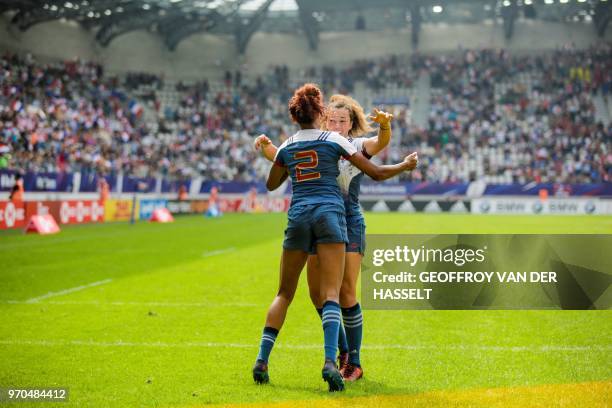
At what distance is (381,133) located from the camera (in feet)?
20.0

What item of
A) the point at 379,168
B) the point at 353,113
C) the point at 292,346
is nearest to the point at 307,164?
the point at 379,168

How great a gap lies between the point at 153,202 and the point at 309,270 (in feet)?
96.3

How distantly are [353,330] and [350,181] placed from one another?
1.28m

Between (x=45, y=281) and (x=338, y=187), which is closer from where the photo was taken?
(x=338, y=187)

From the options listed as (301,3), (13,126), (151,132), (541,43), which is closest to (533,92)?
(541,43)

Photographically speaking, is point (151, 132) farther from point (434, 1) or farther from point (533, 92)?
point (533, 92)

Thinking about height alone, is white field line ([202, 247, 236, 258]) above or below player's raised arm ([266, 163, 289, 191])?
below

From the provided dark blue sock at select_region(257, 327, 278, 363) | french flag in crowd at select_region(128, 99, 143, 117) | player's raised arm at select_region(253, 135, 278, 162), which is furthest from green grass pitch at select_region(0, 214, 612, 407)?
french flag in crowd at select_region(128, 99, 143, 117)

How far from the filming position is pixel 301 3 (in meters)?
54.3

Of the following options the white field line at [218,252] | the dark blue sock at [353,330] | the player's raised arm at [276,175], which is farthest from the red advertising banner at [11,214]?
the dark blue sock at [353,330]

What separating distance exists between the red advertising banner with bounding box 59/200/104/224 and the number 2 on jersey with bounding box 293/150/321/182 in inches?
901

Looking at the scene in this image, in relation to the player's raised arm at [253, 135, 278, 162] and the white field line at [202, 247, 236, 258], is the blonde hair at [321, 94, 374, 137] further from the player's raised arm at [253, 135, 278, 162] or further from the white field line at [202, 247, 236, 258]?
the white field line at [202, 247, 236, 258]

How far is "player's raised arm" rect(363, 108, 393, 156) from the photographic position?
6027mm

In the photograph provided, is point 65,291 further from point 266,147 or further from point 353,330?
point 353,330
